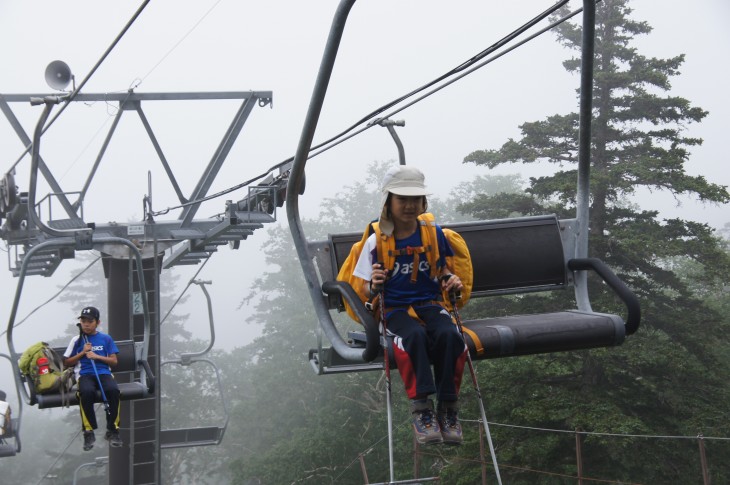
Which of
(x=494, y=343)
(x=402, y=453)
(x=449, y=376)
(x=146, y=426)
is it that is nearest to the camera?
(x=449, y=376)

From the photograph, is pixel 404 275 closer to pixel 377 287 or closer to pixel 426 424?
pixel 377 287

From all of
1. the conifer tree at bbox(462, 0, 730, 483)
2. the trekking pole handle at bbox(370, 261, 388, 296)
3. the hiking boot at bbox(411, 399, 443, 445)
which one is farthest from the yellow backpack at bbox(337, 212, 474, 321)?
the conifer tree at bbox(462, 0, 730, 483)

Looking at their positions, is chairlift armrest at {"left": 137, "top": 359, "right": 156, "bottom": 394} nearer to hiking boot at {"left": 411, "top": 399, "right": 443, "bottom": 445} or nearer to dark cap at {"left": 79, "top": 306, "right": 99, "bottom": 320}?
dark cap at {"left": 79, "top": 306, "right": 99, "bottom": 320}

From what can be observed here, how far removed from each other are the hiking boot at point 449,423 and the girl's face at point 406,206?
0.83 metres

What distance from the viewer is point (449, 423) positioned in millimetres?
3977

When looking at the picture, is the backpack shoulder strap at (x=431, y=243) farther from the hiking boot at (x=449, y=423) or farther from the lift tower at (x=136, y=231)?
the lift tower at (x=136, y=231)

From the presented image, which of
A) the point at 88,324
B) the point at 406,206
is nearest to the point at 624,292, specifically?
the point at 406,206

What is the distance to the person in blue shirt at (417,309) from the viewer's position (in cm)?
397

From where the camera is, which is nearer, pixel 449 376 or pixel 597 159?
pixel 449 376

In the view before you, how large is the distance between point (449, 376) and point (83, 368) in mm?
4944

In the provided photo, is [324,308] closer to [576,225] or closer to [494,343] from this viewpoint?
[494,343]

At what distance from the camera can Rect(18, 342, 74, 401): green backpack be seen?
8078 millimetres

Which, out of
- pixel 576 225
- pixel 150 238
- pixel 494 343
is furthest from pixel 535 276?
pixel 150 238

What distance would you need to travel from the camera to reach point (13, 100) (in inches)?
533
